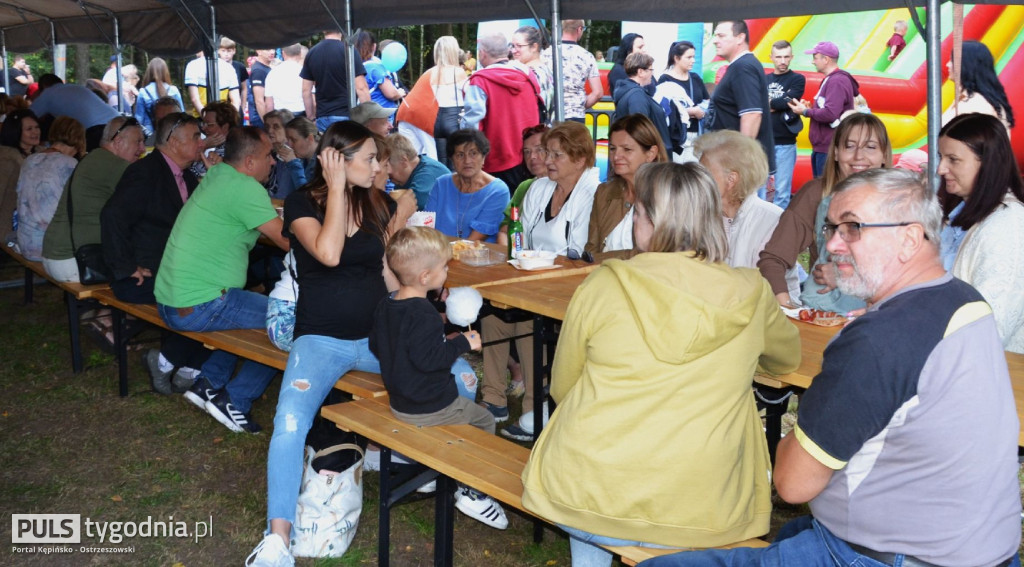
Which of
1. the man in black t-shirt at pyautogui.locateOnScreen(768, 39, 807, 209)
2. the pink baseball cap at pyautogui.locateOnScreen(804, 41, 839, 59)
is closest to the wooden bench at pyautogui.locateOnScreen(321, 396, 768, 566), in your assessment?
the man in black t-shirt at pyautogui.locateOnScreen(768, 39, 807, 209)

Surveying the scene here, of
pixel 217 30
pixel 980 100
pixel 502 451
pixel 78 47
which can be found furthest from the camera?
pixel 78 47

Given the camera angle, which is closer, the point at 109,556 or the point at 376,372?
the point at 109,556

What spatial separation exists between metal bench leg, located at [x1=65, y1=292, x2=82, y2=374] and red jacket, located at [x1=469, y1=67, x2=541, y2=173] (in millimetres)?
3193

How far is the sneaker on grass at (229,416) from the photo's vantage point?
14.0 feet

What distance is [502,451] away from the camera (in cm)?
277

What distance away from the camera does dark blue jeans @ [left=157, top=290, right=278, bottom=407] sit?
13.6 feet

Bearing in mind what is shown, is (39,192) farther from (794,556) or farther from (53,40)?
(53,40)

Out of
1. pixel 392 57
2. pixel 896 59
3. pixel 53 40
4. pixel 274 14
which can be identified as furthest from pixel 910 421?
pixel 53 40

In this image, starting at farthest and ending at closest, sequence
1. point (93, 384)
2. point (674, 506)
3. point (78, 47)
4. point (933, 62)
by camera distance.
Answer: point (78, 47), point (93, 384), point (933, 62), point (674, 506)

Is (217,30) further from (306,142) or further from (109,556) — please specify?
(109,556)

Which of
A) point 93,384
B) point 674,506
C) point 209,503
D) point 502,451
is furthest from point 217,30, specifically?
point 674,506

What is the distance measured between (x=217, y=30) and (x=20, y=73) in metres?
9.74

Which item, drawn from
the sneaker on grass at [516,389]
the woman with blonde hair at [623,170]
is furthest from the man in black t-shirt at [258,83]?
the woman with blonde hair at [623,170]

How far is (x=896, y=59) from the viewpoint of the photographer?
10.1 metres
